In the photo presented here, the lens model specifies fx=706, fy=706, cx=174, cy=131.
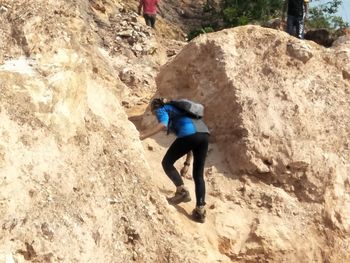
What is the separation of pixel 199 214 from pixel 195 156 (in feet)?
1.88

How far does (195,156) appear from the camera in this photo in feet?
22.2

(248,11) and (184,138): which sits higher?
(248,11)

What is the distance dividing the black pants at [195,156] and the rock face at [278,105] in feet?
3.81

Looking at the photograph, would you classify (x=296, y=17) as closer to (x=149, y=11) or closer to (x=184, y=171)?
(x=184, y=171)

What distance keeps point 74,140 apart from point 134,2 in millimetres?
11997

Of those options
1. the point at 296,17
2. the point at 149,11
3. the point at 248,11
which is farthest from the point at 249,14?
the point at 296,17

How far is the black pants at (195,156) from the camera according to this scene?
6.64m

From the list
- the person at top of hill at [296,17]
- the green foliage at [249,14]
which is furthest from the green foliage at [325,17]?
the person at top of hill at [296,17]

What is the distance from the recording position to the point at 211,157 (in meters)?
8.09

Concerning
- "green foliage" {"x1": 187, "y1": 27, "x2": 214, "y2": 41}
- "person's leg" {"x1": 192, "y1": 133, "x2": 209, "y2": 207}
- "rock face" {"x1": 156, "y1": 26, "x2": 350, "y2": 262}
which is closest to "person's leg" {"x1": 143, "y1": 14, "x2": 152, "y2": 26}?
"green foliage" {"x1": 187, "y1": 27, "x2": 214, "y2": 41}

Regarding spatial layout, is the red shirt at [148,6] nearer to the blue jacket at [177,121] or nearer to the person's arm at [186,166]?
the person's arm at [186,166]

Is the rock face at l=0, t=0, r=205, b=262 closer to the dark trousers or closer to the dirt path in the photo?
the dirt path

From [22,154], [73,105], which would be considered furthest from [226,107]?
[22,154]

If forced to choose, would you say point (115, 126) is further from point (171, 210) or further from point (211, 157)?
point (211, 157)
